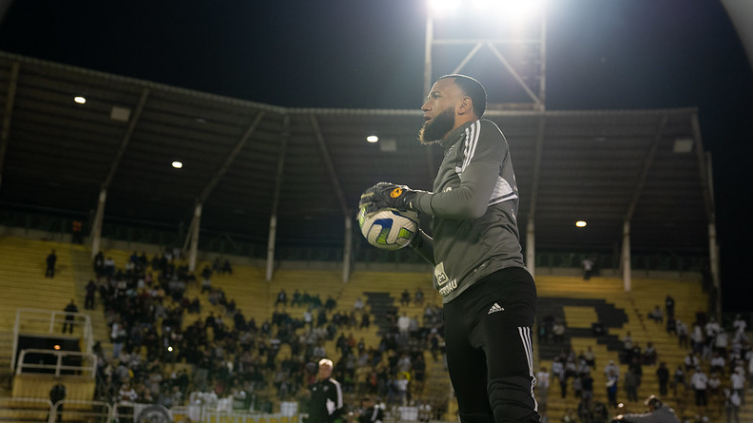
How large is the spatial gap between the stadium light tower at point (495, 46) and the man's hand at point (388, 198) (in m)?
24.3

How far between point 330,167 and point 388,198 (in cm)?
2811

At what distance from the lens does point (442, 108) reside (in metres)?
3.50

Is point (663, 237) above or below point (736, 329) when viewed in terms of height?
above

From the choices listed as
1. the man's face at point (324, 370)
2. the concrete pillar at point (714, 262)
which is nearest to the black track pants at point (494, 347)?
the man's face at point (324, 370)

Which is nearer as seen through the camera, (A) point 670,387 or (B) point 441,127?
(B) point 441,127

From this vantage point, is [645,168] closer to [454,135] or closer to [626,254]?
[626,254]

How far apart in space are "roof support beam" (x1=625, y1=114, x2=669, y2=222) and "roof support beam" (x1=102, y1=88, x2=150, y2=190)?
688 inches

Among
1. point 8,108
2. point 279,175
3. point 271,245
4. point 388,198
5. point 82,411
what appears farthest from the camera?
point 271,245

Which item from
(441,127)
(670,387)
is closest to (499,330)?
(441,127)

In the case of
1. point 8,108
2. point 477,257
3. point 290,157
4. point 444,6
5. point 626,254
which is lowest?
point 477,257

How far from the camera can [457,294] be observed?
3.17 metres

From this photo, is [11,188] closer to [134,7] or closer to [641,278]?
[134,7]

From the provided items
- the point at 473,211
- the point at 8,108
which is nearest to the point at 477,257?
the point at 473,211

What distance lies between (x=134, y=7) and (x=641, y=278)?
82.7 ft
